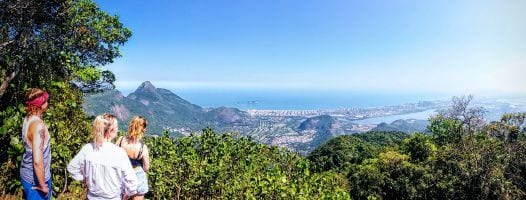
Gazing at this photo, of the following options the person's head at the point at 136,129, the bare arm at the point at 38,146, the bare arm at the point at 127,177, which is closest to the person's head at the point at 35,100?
the bare arm at the point at 38,146

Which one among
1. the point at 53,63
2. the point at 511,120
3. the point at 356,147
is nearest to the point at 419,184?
the point at 511,120

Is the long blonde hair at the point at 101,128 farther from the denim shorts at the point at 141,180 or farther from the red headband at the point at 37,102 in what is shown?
the denim shorts at the point at 141,180

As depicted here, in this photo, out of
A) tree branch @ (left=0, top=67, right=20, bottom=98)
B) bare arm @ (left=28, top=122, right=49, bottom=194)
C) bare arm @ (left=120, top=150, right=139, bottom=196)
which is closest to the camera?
bare arm @ (left=28, top=122, right=49, bottom=194)

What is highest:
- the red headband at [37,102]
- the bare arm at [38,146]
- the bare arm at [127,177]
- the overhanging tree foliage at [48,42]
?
the overhanging tree foliage at [48,42]

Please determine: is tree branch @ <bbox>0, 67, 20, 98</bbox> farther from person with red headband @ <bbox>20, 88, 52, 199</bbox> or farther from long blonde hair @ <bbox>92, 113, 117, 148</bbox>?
long blonde hair @ <bbox>92, 113, 117, 148</bbox>

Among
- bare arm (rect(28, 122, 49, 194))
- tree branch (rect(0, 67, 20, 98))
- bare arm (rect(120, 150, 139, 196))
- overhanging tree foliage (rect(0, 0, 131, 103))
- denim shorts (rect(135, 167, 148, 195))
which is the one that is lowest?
denim shorts (rect(135, 167, 148, 195))

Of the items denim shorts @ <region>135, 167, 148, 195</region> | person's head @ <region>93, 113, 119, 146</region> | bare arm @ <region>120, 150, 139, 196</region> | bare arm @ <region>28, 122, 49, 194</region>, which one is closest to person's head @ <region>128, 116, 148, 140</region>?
denim shorts @ <region>135, 167, 148, 195</region>

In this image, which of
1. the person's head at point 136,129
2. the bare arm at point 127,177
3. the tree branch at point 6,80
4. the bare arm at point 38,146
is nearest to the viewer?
the bare arm at point 38,146

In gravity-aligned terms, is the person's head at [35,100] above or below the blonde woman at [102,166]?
above

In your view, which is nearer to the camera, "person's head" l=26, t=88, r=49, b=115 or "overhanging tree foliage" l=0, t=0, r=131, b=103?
"person's head" l=26, t=88, r=49, b=115

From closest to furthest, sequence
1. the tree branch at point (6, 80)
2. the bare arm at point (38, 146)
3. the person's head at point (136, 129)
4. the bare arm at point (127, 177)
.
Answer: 1. the bare arm at point (38, 146)
2. the bare arm at point (127, 177)
3. the person's head at point (136, 129)
4. the tree branch at point (6, 80)
